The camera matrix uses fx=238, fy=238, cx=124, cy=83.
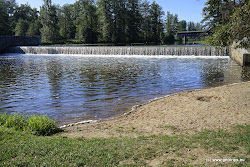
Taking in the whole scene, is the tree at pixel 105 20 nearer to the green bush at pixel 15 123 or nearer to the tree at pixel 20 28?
the tree at pixel 20 28

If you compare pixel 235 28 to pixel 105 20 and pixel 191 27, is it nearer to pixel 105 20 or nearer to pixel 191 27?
pixel 105 20

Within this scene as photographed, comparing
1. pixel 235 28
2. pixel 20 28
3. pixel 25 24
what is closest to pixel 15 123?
pixel 235 28

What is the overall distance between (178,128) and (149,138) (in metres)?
1.00

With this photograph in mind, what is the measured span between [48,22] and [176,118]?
66.5m

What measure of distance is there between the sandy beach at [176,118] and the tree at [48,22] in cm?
6159

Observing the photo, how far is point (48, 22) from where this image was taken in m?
66.1

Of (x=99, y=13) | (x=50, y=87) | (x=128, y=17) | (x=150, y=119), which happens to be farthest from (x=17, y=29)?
(x=150, y=119)

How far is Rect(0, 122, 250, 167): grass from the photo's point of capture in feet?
11.8

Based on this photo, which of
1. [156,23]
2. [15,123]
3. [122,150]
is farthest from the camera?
[156,23]

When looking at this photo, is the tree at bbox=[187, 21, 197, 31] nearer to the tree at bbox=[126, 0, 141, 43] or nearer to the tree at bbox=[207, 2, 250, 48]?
the tree at bbox=[126, 0, 141, 43]

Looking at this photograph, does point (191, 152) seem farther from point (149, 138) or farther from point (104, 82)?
point (104, 82)

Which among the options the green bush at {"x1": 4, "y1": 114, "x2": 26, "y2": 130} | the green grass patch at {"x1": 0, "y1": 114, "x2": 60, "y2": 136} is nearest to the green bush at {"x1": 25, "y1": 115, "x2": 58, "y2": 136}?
the green grass patch at {"x1": 0, "y1": 114, "x2": 60, "y2": 136}

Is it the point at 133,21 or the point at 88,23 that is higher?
the point at 133,21

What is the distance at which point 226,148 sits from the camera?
4012mm
